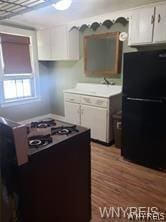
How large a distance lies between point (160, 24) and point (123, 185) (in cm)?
214

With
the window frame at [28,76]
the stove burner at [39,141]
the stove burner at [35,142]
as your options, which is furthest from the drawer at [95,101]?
the stove burner at [35,142]

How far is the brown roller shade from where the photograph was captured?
3761 millimetres

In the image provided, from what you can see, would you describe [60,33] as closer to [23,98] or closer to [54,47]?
[54,47]

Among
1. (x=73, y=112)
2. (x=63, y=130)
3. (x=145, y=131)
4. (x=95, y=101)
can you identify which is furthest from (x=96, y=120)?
(x=63, y=130)

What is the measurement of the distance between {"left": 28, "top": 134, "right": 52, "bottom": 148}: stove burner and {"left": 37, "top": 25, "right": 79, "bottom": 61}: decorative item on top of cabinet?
277 cm

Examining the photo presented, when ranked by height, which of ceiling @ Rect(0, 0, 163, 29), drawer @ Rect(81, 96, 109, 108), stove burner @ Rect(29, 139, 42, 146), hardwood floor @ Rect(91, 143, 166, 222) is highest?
ceiling @ Rect(0, 0, 163, 29)

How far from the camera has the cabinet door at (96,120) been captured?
10.5 feet

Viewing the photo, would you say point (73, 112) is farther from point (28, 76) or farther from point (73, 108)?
point (28, 76)

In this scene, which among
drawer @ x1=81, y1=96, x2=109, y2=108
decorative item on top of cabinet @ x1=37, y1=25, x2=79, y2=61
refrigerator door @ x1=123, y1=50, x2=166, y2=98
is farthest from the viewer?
decorative item on top of cabinet @ x1=37, y1=25, x2=79, y2=61

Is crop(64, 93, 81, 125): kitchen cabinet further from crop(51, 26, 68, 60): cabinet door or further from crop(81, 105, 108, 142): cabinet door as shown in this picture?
crop(51, 26, 68, 60): cabinet door

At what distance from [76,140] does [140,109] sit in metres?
1.39

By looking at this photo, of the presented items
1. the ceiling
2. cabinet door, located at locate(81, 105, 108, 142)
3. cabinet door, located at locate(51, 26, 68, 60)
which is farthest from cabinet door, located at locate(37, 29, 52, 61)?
cabinet door, located at locate(81, 105, 108, 142)

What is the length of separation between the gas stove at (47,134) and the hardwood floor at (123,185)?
0.96 metres

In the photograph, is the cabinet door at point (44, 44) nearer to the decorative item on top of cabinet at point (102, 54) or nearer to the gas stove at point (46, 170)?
the decorative item on top of cabinet at point (102, 54)
